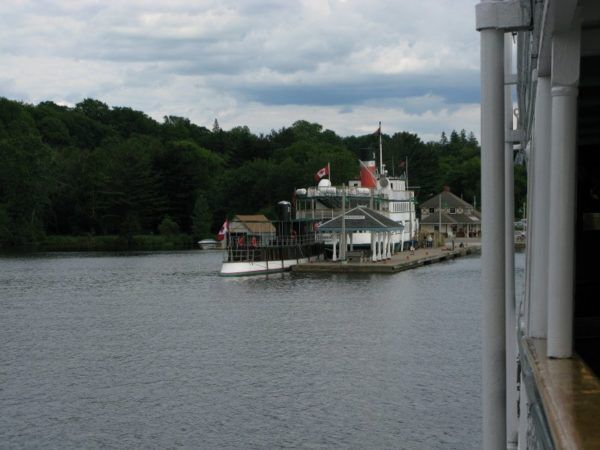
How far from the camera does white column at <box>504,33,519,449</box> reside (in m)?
8.58

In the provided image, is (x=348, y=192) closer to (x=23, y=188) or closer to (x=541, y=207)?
(x=23, y=188)

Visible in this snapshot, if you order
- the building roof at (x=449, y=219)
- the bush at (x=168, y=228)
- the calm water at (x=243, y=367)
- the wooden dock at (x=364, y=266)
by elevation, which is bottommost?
the calm water at (x=243, y=367)

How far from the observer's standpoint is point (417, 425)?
17.0 metres

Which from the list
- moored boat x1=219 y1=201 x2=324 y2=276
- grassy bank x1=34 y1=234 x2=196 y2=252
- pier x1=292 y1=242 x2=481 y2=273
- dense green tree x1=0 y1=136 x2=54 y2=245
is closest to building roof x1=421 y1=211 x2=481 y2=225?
grassy bank x1=34 y1=234 x2=196 y2=252

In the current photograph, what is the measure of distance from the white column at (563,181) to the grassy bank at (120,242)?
92.2 metres

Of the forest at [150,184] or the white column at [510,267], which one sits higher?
the forest at [150,184]

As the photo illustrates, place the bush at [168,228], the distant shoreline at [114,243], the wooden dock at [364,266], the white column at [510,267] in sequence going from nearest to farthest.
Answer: the white column at [510,267] < the wooden dock at [364,266] < the distant shoreline at [114,243] < the bush at [168,228]

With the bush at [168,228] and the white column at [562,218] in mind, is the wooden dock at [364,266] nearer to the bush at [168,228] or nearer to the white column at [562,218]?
the bush at [168,228]

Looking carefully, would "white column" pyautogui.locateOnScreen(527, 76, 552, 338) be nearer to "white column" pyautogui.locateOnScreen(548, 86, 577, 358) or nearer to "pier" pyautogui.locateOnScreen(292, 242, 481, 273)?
"white column" pyautogui.locateOnScreen(548, 86, 577, 358)

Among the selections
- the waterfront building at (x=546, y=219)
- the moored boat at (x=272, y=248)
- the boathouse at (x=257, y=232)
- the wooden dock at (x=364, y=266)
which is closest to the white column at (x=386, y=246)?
the wooden dock at (x=364, y=266)

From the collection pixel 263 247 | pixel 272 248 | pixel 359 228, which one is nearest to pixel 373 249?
pixel 359 228

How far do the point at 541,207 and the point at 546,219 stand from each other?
0.70 feet

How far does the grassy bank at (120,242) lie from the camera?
97500mm

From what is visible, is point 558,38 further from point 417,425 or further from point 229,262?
point 229,262
